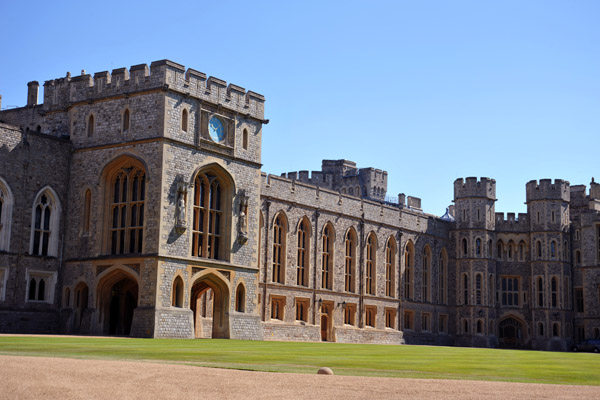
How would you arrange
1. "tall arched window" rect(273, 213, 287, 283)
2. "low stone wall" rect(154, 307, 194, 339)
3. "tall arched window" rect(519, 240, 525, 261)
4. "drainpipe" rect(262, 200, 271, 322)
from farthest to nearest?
"tall arched window" rect(519, 240, 525, 261), "tall arched window" rect(273, 213, 287, 283), "drainpipe" rect(262, 200, 271, 322), "low stone wall" rect(154, 307, 194, 339)

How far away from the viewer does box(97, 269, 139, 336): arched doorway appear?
3628cm

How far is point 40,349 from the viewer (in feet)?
68.8

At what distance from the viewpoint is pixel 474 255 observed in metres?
60.5

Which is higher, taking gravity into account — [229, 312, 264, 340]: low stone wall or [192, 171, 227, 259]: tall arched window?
[192, 171, 227, 259]: tall arched window

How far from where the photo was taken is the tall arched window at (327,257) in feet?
165

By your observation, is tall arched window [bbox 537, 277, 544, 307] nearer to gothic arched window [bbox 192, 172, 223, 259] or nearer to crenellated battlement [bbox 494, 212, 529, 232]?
crenellated battlement [bbox 494, 212, 529, 232]

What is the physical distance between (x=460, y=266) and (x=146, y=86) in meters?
31.5

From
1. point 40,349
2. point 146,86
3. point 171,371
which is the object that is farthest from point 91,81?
point 171,371

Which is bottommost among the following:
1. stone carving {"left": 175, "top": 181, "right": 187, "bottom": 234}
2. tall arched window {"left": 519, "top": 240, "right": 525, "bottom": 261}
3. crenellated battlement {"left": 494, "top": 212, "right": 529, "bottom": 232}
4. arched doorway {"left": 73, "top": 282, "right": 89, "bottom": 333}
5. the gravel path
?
the gravel path

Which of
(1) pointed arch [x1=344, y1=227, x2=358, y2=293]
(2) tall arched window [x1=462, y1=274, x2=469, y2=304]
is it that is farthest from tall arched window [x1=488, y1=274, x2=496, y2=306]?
(1) pointed arch [x1=344, y1=227, x2=358, y2=293]

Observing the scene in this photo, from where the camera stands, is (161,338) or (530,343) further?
(530,343)

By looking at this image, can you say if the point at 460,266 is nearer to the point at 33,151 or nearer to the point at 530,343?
the point at 530,343

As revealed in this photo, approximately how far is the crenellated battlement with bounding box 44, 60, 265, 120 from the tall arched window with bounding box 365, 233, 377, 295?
16192 mm

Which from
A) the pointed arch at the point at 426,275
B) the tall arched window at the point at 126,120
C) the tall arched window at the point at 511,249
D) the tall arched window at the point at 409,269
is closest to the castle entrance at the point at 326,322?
the tall arched window at the point at 409,269
